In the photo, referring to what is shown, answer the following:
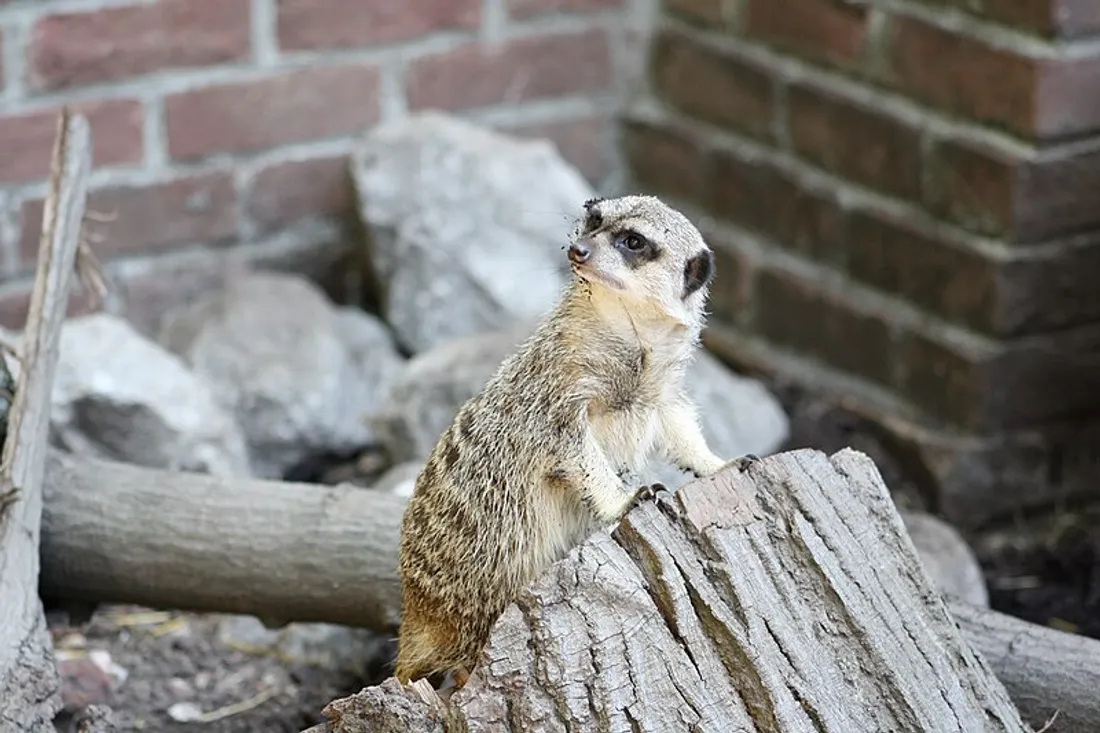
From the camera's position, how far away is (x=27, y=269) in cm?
355

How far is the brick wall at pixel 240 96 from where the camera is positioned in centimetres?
350

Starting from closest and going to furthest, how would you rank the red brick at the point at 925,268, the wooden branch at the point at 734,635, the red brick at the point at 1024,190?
A: 1. the wooden branch at the point at 734,635
2. the red brick at the point at 1024,190
3. the red brick at the point at 925,268

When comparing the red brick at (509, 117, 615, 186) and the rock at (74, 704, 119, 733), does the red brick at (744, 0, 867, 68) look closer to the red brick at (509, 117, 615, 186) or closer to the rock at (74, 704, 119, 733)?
the red brick at (509, 117, 615, 186)

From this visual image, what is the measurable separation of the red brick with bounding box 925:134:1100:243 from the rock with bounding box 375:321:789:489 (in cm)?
54

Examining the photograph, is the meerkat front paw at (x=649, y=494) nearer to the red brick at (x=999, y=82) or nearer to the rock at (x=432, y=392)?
the rock at (x=432, y=392)

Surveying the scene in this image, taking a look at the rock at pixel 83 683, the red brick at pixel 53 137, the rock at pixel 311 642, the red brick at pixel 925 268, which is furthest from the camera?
the red brick at pixel 53 137

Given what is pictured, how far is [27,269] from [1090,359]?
6.61 feet

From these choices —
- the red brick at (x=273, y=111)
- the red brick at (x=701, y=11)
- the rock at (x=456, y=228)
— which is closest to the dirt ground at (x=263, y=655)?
the rock at (x=456, y=228)

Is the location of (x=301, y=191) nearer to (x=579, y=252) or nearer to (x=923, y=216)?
(x=923, y=216)

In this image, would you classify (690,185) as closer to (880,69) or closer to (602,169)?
(602,169)

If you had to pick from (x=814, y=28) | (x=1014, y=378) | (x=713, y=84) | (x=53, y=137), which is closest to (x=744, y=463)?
(x=1014, y=378)

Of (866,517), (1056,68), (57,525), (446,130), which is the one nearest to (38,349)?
(57,525)

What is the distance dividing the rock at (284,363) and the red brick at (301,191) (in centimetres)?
15

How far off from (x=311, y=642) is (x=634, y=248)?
1.17 m
